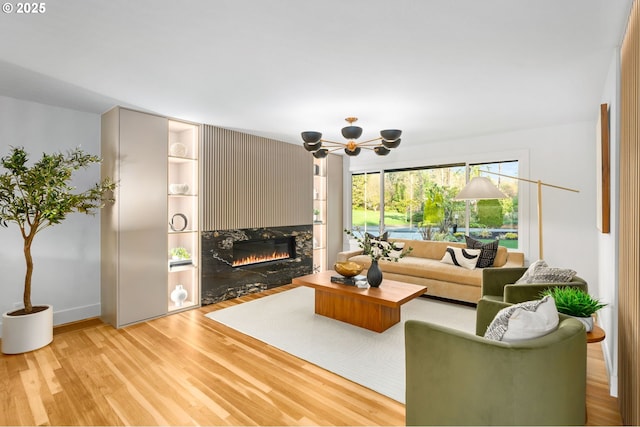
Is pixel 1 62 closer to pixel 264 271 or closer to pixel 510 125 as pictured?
pixel 264 271

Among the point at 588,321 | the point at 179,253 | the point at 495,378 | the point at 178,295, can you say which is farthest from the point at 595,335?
the point at 179,253

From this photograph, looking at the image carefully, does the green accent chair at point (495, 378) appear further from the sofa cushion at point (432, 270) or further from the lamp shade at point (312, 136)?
the sofa cushion at point (432, 270)

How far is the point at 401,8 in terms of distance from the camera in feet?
5.96

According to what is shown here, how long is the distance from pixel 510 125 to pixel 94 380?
5.49 m

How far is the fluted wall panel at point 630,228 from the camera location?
1.65 metres

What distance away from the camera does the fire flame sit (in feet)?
16.0

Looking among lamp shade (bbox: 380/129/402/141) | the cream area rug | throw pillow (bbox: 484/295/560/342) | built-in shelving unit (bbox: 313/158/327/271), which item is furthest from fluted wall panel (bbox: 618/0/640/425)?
built-in shelving unit (bbox: 313/158/327/271)

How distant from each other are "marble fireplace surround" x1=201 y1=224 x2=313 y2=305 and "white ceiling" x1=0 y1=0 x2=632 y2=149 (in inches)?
71.6

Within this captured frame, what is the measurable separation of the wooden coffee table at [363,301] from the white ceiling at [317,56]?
6.72 ft

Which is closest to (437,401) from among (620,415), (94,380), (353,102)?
(620,415)

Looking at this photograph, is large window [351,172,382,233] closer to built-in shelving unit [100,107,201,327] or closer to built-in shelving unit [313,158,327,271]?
built-in shelving unit [313,158,327,271]

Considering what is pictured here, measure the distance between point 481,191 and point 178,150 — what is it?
4004 millimetres

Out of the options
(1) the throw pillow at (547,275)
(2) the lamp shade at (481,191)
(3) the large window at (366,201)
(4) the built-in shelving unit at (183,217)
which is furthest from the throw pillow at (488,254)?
(4) the built-in shelving unit at (183,217)

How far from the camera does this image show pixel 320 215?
6410mm
